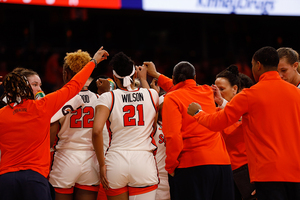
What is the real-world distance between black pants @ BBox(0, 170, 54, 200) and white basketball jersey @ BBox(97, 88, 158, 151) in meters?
0.77

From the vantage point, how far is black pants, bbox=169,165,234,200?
3.17 meters

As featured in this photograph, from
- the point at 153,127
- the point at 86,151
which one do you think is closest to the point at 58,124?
the point at 86,151

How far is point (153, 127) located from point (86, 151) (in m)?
0.75

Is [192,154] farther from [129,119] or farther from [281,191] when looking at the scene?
[281,191]

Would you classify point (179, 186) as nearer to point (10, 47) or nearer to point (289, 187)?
point (289, 187)

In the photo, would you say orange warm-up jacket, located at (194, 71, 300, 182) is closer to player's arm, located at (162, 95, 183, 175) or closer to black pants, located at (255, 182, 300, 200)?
black pants, located at (255, 182, 300, 200)

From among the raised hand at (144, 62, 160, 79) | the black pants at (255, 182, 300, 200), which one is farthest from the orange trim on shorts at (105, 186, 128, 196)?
the raised hand at (144, 62, 160, 79)

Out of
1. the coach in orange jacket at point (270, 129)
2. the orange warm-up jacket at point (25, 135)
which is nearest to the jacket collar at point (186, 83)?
the coach in orange jacket at point (270, 129)

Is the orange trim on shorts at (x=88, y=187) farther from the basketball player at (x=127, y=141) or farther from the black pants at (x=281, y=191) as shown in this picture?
the black pants at (x=281, y=191)

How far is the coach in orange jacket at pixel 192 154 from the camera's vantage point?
10.4 ft

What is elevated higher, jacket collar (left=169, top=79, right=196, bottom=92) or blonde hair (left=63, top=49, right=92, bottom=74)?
blonde hair (left=63, top=49, right=92, bottom=74)

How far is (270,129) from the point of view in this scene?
2.72m

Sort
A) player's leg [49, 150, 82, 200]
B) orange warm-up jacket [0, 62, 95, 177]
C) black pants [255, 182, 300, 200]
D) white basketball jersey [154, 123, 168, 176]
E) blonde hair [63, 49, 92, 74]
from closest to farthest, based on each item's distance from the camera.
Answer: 1. black pants [255, 182, 300, 200]
2. orange warm-up jacket [0, 62, 95, 177]
3. player's leg [49, 150, 82, 200]
4. blonde hair [63, 49, 92, 74]
5. white basketball jersey [154, 123, 168, 176]

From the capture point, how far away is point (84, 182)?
11.2 feet
